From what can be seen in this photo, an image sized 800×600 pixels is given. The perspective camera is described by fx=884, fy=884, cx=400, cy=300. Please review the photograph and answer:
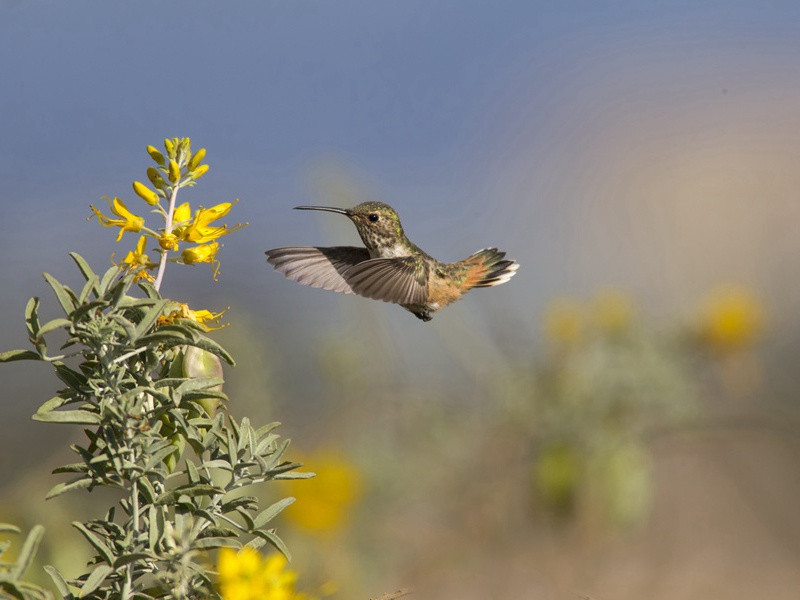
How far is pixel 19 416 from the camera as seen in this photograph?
5.83 m

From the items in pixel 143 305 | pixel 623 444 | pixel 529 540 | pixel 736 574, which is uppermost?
pixel 143 305

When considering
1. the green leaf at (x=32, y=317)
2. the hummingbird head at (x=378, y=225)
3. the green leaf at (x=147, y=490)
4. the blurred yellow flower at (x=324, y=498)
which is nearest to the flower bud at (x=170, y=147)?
the green leaf at (x=32, y=317)

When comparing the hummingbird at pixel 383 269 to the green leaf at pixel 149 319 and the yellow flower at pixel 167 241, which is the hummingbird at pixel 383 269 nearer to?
the yellow flower at pixel 167 241

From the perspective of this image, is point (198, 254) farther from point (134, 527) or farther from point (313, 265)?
point (313, 265)

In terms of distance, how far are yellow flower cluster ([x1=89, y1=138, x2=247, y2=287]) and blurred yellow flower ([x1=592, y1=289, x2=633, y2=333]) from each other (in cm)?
494

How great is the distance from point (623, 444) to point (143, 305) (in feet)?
17.1

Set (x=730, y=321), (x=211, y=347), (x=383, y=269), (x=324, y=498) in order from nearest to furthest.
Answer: (x=211, y=347) → (x=383, y=269) → (x=324, y=498) → (x=730, y=321)

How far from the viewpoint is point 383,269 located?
2059 millimetres

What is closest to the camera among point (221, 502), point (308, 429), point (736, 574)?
point (221, 502)

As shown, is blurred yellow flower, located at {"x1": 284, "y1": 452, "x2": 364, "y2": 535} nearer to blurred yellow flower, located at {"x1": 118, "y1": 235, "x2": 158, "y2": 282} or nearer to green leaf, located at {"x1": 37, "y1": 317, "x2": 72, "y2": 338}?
blurred yellow flower, located at {"x1": 118, "y1": 235, "x2": 158, "y2": 282}

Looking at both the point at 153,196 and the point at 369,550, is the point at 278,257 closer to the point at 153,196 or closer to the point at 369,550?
the point at 153,196

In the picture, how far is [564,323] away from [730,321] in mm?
1057

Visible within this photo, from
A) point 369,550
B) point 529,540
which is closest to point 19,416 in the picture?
point 369,550

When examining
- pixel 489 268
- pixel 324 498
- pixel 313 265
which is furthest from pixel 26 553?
pixel 324 498
